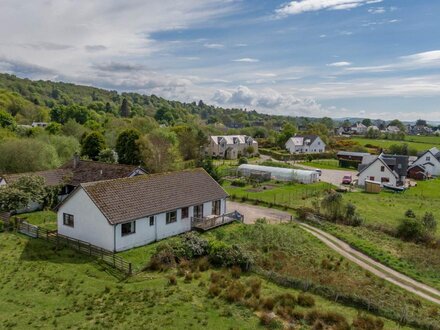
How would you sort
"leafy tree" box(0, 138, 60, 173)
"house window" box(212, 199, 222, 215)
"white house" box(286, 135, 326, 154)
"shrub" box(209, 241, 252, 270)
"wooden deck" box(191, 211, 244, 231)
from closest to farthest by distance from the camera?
1. "shrub" box(209, 241, 252, 270)
2. "wooden deck" box(191, 211, 244, 231)
3. "house window" box(212, 199, 222, 215)
4. "leafy tree" box(0, 138, 60, 173)
5. "white house" box(286, 135, 326, 154)

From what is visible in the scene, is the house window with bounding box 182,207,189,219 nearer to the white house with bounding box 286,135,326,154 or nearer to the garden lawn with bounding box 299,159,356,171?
the garden lawn with bounding box 299,159,356,171

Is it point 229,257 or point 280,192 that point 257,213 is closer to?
point 280,192

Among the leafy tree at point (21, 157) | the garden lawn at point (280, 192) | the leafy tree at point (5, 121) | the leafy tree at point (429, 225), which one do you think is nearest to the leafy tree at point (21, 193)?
the leafy tree at point (21, 157)

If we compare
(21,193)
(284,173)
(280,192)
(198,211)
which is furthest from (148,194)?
(284,173)

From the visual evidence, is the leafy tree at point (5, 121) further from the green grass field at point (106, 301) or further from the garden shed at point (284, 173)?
the green grass field at point (106, 301)

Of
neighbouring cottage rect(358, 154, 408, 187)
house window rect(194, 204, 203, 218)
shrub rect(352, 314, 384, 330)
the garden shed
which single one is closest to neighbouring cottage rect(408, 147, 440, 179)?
neighbouring cottage rect(358, 154, 408, 187)

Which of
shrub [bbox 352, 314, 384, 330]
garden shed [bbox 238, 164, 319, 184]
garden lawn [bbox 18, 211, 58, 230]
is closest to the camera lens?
shrub [bbox 352, 314, 384, 330]

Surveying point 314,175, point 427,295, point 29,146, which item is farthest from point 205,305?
point 314,175

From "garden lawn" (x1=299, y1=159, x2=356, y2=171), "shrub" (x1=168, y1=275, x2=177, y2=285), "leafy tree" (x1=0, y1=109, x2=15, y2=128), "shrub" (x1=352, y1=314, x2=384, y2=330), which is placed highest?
"leafy tree" (x1=0, y1=109, x2=15, y2=128)
